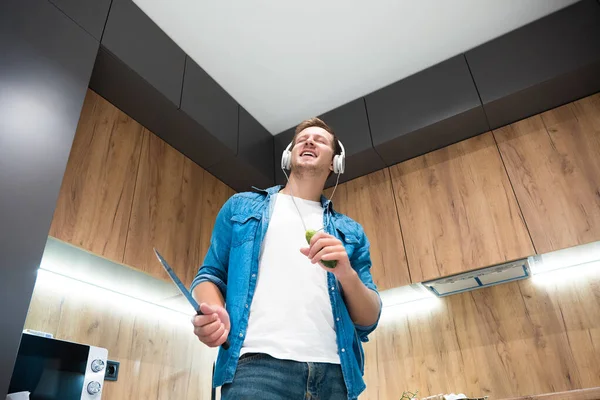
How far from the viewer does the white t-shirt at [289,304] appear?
90 centimetres

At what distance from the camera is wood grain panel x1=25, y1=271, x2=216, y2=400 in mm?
1904

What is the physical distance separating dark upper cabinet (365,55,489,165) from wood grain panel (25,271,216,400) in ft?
5.68

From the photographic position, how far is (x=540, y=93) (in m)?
2.53

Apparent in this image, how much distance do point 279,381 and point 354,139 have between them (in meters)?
2.28

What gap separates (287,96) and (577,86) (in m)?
1.78

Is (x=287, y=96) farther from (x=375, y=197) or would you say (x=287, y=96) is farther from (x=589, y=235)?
(x=589, y=235)

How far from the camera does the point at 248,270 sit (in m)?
1.03

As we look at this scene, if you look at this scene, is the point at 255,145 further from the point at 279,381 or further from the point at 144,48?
the point at 279,381

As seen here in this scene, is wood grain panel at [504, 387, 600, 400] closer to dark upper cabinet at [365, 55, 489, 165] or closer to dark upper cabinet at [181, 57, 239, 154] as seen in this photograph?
dark upper cabinet at [365, 55, 489, 165]

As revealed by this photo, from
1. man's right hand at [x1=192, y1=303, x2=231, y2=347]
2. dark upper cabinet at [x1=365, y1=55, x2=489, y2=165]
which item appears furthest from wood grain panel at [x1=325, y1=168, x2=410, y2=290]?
man's right hand at [x1=192, y1=303, x2=231, y2=347]

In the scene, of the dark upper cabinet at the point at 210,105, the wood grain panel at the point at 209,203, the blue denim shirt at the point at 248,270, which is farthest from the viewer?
the wood grain panel at the point at 209,203

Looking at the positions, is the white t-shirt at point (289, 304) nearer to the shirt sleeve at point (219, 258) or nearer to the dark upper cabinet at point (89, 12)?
the shirt sleeve at point (219, 258)

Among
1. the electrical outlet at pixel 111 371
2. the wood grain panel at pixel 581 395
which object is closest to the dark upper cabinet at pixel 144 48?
the electrical outlet at pixel 111 371

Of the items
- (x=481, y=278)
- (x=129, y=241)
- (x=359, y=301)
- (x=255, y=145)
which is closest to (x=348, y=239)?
(x=359, y=301)
